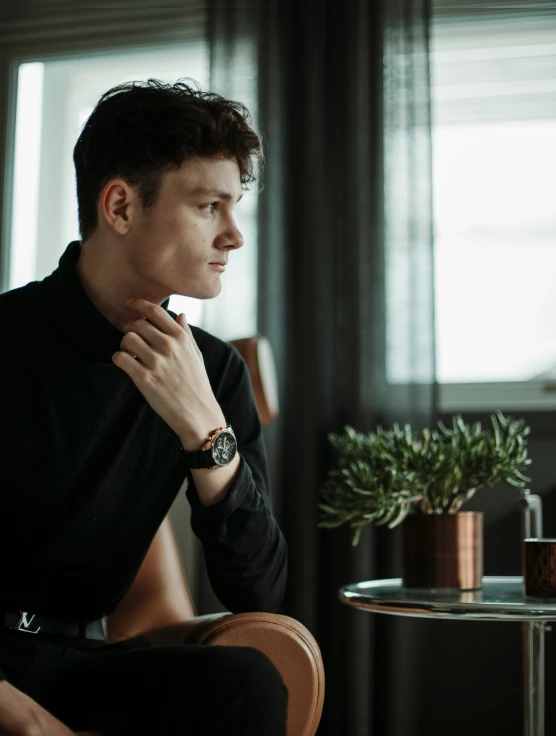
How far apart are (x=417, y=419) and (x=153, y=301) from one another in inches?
40.7

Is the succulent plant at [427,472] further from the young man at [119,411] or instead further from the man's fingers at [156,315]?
the man's fingers at [156,315]

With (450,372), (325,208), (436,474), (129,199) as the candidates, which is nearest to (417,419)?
(450,372)

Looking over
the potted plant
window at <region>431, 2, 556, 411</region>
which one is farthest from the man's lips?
window at <region>431, 2, 556, 411</region>

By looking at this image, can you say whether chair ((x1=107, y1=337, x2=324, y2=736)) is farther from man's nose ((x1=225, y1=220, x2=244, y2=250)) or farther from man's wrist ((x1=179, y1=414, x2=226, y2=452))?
man's nose ((x1=225, y1=220, x2=244, y2=250))

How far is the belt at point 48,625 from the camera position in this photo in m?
1.25

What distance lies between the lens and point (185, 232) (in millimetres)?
1311

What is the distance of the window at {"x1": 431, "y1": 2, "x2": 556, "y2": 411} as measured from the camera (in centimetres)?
236

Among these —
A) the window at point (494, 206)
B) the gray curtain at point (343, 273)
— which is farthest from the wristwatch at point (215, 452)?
the window at point (494, 206)

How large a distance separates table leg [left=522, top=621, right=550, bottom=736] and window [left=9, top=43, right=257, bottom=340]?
195cm

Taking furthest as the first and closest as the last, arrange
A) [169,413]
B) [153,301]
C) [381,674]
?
[381,674] → [153,301] → [169,413]

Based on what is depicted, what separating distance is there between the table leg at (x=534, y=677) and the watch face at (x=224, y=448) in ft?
2.01

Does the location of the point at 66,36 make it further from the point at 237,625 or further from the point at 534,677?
the point at 534,677

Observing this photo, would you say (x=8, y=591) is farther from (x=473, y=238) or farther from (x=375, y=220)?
(x=473, y=238)

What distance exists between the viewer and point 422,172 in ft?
7.46
